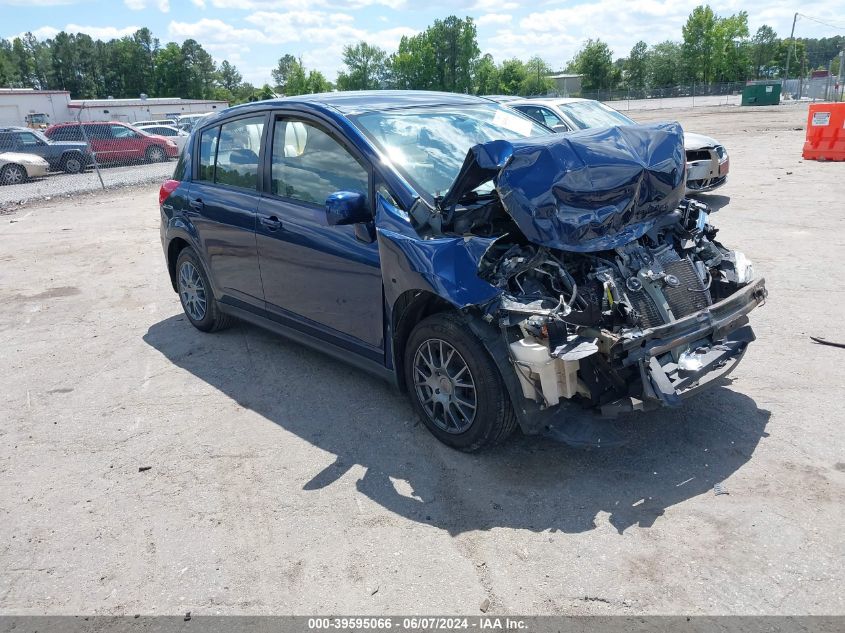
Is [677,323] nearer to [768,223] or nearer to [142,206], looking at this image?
[768,223]

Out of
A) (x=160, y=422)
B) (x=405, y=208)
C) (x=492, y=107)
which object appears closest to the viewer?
(x=405, y=208)

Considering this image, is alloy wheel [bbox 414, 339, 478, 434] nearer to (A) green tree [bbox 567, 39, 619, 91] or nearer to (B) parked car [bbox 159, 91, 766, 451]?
(B) parked car [bbox 159, 91, 766, 451]

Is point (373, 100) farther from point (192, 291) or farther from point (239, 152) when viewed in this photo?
point (192, 291)

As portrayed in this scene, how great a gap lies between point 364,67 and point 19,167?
89734 millimetres

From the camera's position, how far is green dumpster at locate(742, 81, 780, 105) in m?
45.9

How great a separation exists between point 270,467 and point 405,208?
67.7 inches

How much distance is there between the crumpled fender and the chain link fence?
636 inches

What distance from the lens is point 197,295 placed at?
6.15 meters

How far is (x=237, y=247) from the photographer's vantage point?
522cm

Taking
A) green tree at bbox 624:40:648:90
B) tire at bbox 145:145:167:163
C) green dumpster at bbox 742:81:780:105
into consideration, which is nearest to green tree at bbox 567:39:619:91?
green tree at bbox 624:40:648:90

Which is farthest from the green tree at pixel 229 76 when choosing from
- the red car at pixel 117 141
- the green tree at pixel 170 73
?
the red car at pixel 117 141

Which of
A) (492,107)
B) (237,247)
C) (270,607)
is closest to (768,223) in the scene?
(492,107)

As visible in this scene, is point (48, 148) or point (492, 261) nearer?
point (492, 261)

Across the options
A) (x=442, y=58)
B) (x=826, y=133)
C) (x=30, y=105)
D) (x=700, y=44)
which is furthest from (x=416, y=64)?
(x=826, y=133)
